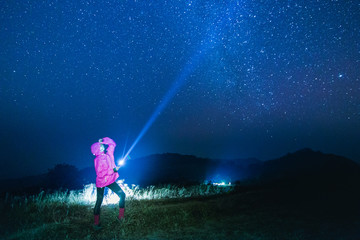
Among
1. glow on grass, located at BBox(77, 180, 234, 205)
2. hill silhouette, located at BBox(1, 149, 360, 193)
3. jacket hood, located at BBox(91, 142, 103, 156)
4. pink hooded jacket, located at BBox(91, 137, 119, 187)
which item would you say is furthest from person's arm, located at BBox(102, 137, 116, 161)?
hill silhouette, located at BBox(1, 149, 360, 193)

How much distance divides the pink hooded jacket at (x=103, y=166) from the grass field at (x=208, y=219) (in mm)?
1018

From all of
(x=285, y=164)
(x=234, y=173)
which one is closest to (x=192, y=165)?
(x=285, y=164)

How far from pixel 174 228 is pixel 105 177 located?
2.06m

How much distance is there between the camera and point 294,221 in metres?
6.99

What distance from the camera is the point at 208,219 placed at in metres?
7.39

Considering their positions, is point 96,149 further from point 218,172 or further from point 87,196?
point 218,172

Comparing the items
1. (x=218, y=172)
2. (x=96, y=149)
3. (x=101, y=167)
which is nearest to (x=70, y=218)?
(x=101, y=167)

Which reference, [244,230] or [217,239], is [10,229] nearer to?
[217,239]

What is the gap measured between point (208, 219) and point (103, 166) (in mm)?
3164

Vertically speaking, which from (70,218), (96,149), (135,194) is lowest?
(70,218)

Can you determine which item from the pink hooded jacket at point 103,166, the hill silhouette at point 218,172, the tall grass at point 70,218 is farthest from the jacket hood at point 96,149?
the hill silhouette at point 218,172

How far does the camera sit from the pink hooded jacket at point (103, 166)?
21.7 ft

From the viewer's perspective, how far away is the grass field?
5863mm

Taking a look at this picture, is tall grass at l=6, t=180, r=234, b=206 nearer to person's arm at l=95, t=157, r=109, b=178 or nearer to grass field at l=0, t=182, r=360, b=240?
grass field at l=0, t=182, r=360, b=240
